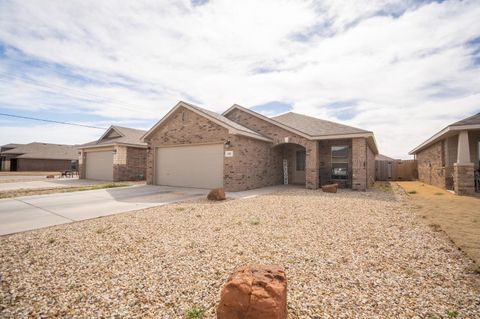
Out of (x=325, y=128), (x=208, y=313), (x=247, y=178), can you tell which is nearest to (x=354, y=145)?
(x=325, y=128)

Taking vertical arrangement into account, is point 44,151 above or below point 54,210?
above

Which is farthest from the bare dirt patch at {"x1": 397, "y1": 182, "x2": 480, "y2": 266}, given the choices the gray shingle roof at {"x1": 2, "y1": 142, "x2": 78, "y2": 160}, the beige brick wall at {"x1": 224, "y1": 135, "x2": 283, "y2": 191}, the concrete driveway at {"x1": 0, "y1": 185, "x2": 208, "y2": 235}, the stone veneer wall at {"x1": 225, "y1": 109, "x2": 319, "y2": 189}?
the gray shingle roof at {"x1": 2, "y1": 142, "x2": 78, "y2": 160}

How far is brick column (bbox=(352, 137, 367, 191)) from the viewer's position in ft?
42.8

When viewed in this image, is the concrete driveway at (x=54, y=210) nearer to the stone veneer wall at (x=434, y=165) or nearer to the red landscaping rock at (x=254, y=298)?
the red landscaping rock at (x=254, y=298)

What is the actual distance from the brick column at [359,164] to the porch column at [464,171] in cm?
392

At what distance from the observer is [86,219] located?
6602mm

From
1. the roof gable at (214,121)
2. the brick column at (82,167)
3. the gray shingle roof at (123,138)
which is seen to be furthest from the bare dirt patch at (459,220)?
the brick column at (82,167)

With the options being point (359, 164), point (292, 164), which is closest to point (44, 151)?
point (292, 164)

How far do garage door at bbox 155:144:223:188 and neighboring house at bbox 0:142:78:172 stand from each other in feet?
99.6

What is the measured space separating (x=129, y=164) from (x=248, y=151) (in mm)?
11668

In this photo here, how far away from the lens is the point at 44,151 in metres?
40.4

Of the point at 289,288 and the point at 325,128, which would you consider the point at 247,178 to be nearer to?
the point at 325,128

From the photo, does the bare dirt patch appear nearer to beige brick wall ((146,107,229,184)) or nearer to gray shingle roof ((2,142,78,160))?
beige brick wall ((146,107,229,184))

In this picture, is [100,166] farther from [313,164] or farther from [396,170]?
[396,170]
